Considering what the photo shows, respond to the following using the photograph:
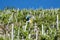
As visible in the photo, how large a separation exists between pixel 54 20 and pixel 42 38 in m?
0.63

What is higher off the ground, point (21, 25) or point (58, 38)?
point (21, 25)

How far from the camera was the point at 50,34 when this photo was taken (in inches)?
165

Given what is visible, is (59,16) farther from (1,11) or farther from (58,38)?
(1,11)

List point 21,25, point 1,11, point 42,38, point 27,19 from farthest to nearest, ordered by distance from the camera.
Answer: point 1,11 < point 27,19 < point 21,25 < point 42,38

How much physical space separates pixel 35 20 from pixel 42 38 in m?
0.63

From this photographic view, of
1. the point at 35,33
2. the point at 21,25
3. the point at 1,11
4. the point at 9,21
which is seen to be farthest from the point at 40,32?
the point at 1,11

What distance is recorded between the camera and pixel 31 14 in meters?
5.03

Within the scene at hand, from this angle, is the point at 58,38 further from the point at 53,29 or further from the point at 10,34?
the point at 10,34

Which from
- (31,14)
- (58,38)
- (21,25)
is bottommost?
(58,38)

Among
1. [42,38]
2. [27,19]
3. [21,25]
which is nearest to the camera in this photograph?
[42,38]

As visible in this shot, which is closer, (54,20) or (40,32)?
(40,32)

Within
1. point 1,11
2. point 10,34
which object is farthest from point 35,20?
point 1,11

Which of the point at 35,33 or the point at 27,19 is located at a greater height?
the point at 27,19

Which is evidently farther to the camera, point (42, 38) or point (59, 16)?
point (59, 16)
